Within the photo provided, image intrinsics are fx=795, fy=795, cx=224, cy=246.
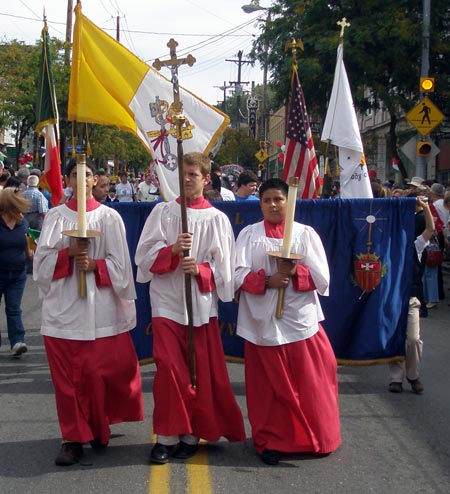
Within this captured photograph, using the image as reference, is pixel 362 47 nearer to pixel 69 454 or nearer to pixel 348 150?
pixel 348 150

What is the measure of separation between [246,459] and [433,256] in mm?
7049

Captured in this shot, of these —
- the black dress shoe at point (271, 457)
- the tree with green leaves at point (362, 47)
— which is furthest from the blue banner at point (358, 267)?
the tree with green leaves at point (362, 47)

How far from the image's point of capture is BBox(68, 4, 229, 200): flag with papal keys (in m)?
6.64

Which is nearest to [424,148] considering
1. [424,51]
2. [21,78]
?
[424,51]

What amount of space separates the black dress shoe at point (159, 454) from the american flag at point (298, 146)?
3608mm

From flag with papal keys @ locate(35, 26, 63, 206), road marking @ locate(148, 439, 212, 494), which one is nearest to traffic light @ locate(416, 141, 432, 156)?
flag with papal keys @ locate(35, 26, 63, 206)

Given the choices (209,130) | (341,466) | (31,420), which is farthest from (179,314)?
(209,130)

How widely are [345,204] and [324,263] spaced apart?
1753 millimetres

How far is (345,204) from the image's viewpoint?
6918mm

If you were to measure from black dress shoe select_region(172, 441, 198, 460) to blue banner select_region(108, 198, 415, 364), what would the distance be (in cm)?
191

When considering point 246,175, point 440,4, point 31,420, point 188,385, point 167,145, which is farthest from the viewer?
point 440,4

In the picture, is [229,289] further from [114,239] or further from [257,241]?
[114,239]

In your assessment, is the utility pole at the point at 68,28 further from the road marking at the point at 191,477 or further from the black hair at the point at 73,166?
the road marking at the point at 191,477

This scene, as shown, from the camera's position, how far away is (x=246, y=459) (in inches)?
206
